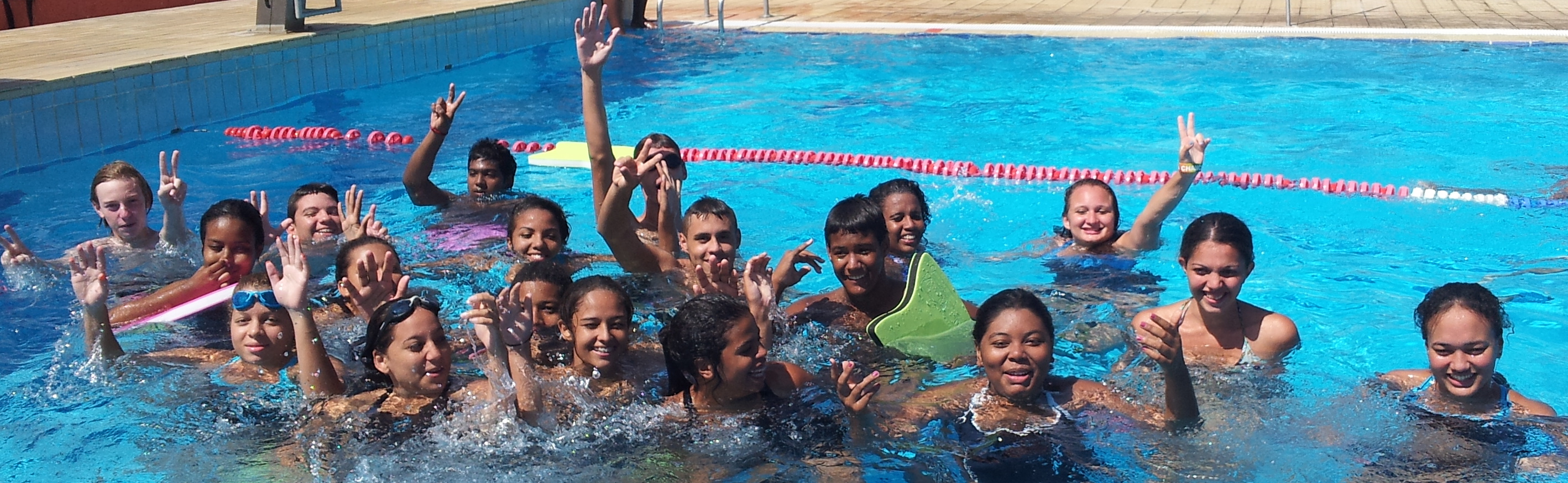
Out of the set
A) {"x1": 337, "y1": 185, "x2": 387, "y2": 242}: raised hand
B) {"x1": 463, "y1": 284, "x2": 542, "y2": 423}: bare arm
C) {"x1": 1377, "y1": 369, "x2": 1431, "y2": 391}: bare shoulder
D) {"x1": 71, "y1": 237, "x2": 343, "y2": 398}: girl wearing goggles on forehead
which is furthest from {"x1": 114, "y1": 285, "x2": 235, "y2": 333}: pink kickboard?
{"x1": 1377, "y1": 369, "x2": 1431, "y2": 391}: bare shoulder

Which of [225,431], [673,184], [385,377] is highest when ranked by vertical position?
[673,184]

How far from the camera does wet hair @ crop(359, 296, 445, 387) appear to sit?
385 cm

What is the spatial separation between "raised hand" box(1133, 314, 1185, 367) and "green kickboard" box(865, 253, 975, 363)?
1147 millimetres

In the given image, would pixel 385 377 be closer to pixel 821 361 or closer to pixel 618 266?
pixel 821 361

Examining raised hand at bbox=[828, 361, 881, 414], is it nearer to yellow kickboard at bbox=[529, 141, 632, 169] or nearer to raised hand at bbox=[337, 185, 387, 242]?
raised hand at bbox=[337, 185, 387, 242]

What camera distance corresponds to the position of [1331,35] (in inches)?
517

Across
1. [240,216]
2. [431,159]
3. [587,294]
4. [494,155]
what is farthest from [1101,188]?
[240,216]

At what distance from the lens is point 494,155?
6.55m

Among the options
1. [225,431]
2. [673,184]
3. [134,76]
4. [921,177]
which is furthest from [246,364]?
[134,76]

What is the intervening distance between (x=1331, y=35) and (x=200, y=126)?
10509 mm

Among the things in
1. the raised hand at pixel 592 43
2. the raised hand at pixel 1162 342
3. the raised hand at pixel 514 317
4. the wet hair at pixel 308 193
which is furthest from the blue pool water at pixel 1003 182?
the raised hand at pixel 592 43

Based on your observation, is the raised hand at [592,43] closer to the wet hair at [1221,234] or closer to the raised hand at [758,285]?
the raised hand at [758,285]

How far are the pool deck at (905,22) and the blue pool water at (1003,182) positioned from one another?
1.79 feet

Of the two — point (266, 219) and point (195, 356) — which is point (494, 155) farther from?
point (195, 356)
